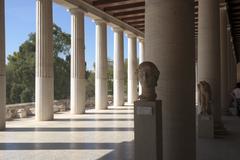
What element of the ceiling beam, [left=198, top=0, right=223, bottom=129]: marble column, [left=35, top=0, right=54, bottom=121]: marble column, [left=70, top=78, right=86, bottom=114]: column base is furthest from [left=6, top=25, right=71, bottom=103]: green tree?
[left=198, top=0, right=223, bottom=129]: marble column

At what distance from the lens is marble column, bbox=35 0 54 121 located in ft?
88.5

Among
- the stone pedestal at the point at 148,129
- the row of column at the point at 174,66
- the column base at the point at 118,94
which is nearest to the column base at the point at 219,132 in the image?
the row of column at the point at 174,66

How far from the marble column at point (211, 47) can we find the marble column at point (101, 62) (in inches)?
869

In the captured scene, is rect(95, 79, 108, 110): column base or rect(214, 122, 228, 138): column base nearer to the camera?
rect(214, 122, 228, 138): column base

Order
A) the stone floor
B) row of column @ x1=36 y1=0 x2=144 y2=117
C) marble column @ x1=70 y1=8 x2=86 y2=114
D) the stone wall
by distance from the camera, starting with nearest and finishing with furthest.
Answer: the stone floor → row of column @ x1=36 y1=0 x2=144 y2=117 → the stone wall → marble column @ x1=70 y1=8 x2=86 y2=114

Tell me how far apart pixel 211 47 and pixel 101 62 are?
22996mm

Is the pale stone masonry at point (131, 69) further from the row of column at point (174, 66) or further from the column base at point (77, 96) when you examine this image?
the row of column at point (174, 66)

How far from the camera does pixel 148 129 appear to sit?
832 cm

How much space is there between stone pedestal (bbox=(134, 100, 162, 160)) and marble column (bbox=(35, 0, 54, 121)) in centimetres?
1937

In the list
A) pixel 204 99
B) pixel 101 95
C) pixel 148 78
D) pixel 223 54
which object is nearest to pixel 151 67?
pixel 148 78

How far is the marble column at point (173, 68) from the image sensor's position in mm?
9109

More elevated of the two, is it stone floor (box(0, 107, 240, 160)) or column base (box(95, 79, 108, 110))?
column base (box(95, 79, 108, 110))

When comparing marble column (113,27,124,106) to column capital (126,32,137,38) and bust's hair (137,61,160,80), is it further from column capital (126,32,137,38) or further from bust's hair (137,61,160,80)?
bust's hair (137,61,160,80)

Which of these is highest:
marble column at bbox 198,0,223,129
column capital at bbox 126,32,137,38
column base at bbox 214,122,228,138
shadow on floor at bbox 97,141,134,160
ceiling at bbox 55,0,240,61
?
ceiling at bbox 55,0,240,61
